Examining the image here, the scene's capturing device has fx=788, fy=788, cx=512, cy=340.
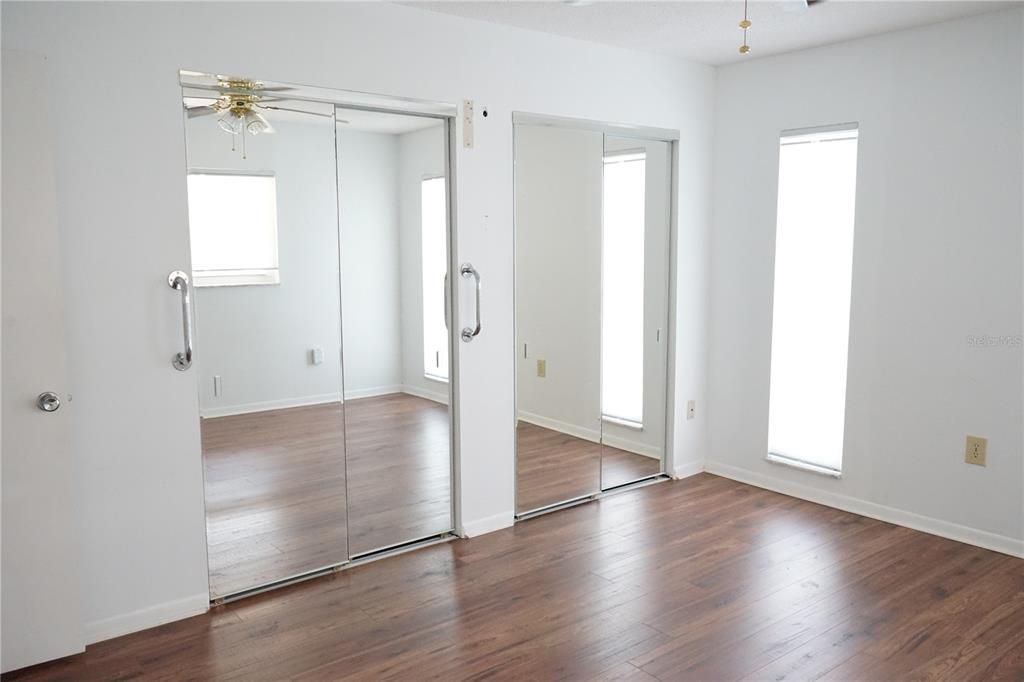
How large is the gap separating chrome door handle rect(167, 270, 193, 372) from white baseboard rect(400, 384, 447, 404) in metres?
0.99

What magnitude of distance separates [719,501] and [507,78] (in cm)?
245

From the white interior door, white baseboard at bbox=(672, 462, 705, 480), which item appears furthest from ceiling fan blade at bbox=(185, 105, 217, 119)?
white baseboard at bbox=(672, 462, 705, 480)

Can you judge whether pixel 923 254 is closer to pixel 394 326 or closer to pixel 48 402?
pixel 394 326

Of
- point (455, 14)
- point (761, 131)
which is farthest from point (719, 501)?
point (455, 14)

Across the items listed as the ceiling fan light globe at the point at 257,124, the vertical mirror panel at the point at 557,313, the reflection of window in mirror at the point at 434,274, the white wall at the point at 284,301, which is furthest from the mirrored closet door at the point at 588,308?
the ceiling fan light globe at the point at 257,124

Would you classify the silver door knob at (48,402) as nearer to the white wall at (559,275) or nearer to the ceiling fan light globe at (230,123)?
the ceiling fan light globe at (230,123)

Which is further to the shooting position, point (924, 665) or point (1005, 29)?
point (1005, 29)

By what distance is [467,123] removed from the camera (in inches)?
140

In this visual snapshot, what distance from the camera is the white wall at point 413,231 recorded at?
3482 mm

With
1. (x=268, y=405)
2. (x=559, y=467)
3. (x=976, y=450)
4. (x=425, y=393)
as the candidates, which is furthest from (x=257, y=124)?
(x=976, y=450)

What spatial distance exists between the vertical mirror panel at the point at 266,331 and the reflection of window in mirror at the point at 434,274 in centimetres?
44

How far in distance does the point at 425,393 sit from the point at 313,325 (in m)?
0.64

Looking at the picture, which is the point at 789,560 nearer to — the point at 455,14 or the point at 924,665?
the point at 924,665

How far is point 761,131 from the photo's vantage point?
4.36 m
